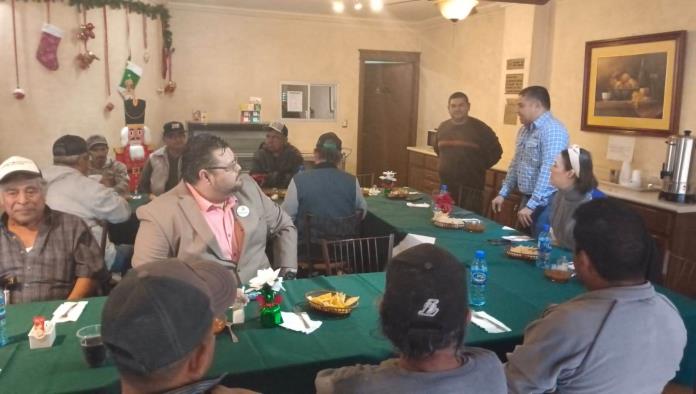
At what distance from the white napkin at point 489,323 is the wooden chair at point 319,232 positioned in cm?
172

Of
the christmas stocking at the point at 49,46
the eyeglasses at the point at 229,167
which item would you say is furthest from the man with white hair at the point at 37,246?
the christmas stocking at the point at 49,46

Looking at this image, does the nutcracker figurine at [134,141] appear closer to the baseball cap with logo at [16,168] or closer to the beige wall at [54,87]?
the beige wall at [54,87]

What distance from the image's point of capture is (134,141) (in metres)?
5.80

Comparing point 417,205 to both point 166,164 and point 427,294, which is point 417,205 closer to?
point 166,164

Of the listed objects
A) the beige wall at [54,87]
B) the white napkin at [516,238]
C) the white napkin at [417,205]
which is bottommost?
the white napkin at [516,238]

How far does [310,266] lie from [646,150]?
3.21 meters

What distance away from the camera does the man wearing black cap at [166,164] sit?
4746 millimetres

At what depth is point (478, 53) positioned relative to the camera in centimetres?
700

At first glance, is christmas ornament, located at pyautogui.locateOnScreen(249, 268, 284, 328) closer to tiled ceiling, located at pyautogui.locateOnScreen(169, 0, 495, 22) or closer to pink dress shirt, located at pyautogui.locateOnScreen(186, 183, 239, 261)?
pink dress shirt, located at pyautogui.locateOnScreen(186, 183, 239, 261)

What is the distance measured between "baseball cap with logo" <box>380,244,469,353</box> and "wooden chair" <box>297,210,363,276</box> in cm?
249

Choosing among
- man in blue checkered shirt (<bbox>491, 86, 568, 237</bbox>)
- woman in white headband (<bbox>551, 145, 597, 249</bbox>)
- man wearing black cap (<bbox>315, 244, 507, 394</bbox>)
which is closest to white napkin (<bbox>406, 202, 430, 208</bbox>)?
man in blue checkered shirt (<bbox>491, 86, 568, 237</bbox>)

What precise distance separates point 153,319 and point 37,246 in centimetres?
175

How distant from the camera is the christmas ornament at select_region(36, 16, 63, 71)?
16.5 feet

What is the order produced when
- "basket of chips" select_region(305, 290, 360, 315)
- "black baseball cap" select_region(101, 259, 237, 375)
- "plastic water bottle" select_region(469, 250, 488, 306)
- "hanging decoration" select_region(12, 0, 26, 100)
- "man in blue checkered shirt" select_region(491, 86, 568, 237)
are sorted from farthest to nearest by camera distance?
"hanging decoration" select_region(12, 0, 26, 100) < "man in blue checkered shirt" select_region(491, 86, 568, 237) < "plastic water bottle" select_region(469, 250, 488, 306) < "basket of chips" select_region(305, 290, 360, 315) < "black baseball cap" select_region(101, 259, 237, 375)
